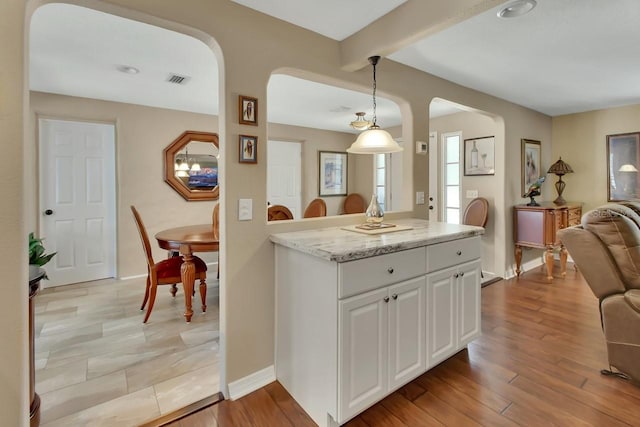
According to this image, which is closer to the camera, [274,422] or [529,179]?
[274,422]

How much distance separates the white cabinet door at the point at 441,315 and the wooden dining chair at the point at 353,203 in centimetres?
427

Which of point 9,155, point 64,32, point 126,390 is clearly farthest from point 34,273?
point 64,32

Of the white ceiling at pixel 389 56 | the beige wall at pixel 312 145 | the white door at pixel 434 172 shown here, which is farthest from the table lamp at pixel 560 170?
the beige wall at pixel 312 145

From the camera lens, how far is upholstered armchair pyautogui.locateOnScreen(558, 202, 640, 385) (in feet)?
6.20

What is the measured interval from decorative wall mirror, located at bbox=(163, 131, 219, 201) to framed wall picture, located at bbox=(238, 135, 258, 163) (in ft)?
A: 9.68

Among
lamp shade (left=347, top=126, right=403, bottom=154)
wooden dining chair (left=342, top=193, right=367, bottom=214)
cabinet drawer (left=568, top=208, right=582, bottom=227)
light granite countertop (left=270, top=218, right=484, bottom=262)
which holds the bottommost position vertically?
light granite countertop (left=270, top=218, right=484, bottom=262)

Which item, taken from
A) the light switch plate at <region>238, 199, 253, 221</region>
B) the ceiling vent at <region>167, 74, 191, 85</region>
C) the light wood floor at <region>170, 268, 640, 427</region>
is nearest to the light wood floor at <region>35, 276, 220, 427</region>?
the light wood floor at <region>170, 268, 640, 427</region>

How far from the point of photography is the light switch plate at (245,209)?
184 centimetres

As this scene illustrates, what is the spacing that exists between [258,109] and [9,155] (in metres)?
1.14

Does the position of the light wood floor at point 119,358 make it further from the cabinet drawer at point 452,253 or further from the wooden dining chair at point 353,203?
the wooden dining chair at point 353,203

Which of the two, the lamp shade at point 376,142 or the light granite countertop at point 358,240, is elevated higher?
the lamp shade at point 376,142

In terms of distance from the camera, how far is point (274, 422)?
5.46 feet

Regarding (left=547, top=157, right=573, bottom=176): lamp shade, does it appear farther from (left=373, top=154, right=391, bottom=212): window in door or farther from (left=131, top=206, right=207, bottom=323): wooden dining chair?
(left=131, top=206, right=207, bottom=323): wooden dining chair

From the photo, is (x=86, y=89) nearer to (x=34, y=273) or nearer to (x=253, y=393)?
(x=34, y=273)
